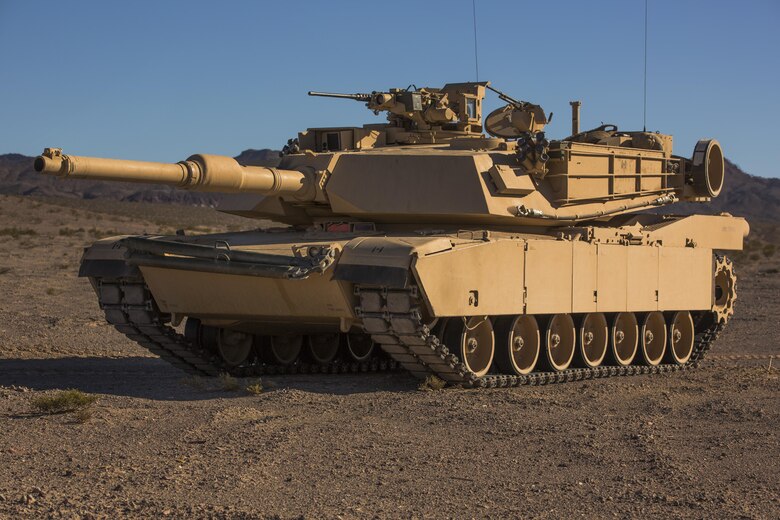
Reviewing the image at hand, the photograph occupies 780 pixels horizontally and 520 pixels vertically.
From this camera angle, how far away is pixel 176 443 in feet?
33.9

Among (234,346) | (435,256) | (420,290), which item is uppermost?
(435,256)

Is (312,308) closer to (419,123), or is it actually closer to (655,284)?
(419,123)

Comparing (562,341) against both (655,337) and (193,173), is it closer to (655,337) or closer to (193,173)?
(655,337)

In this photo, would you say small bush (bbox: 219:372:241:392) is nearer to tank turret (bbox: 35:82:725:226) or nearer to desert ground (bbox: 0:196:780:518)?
desert ground (bbox: 0:196:780:518)

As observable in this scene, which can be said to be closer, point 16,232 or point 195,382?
point 195,382

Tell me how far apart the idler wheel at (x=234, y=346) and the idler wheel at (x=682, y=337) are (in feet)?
21.2

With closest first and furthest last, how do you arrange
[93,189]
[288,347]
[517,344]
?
[517,344] → [288,347] → [93,189]

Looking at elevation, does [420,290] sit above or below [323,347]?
above

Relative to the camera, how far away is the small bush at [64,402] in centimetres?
1183

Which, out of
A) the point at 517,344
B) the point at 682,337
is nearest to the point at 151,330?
the point at 517,344

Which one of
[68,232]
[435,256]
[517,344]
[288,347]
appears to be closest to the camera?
[435,256]

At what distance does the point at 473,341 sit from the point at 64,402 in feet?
17.5

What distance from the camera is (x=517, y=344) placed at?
15930mm

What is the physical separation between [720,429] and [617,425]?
94cm
